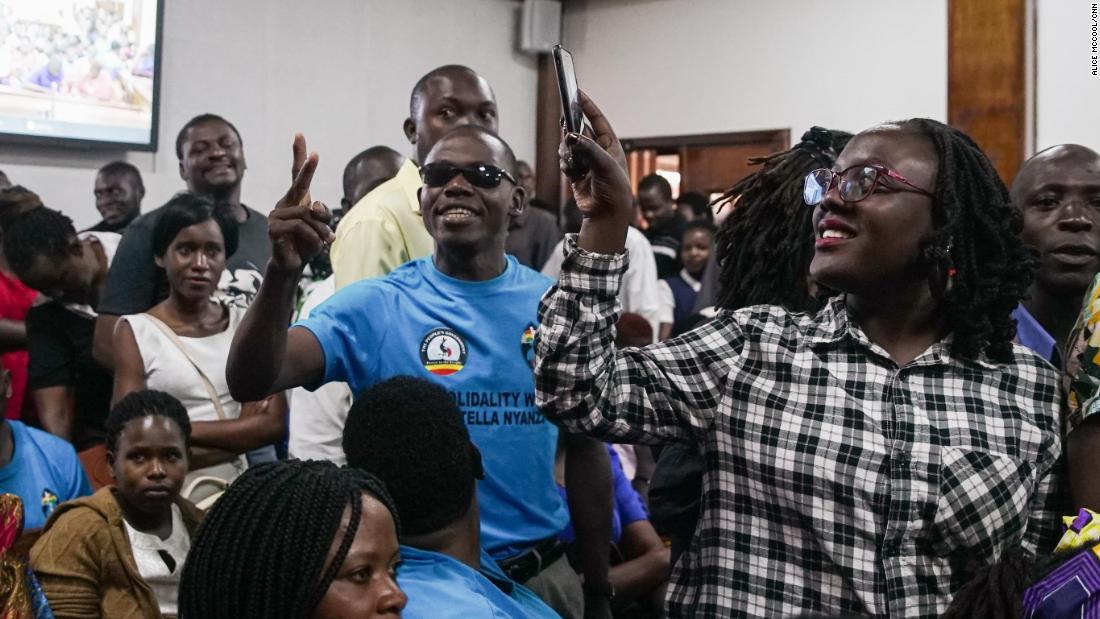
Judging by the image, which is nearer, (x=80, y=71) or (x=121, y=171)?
(x=121, y=171)

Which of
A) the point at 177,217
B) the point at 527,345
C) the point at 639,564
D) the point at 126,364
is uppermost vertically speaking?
the point at 177,217

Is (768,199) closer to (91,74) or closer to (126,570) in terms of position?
(126,570)

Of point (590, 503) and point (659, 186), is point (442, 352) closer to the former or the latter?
point (590, 503)

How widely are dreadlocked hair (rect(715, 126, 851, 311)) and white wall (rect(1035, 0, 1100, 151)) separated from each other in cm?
582

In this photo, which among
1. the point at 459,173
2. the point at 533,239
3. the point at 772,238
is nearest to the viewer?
the point at 772,238

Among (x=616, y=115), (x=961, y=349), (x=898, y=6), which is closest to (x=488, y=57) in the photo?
(x=616, y=115)

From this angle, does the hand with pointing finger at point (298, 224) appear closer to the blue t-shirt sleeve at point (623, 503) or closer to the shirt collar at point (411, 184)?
the shirt collar at point (411, 184)

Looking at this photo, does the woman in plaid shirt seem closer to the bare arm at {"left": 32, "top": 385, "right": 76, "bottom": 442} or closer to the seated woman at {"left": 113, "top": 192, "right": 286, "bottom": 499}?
the seated woman at {"left": 113, "top": 192, "right": 286, "bottom": 499}

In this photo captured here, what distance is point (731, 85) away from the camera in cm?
905

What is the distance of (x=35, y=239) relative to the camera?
14.7 ft

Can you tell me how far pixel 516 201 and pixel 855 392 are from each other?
3.70 ft

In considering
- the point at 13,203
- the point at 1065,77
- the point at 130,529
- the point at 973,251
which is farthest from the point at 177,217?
the point at 1065,77

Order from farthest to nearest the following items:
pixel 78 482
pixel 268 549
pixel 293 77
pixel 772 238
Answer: pixel 293 77
pixel 78 482
pixel 772 238
pixel 268 549

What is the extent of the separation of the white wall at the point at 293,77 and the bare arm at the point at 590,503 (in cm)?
509
